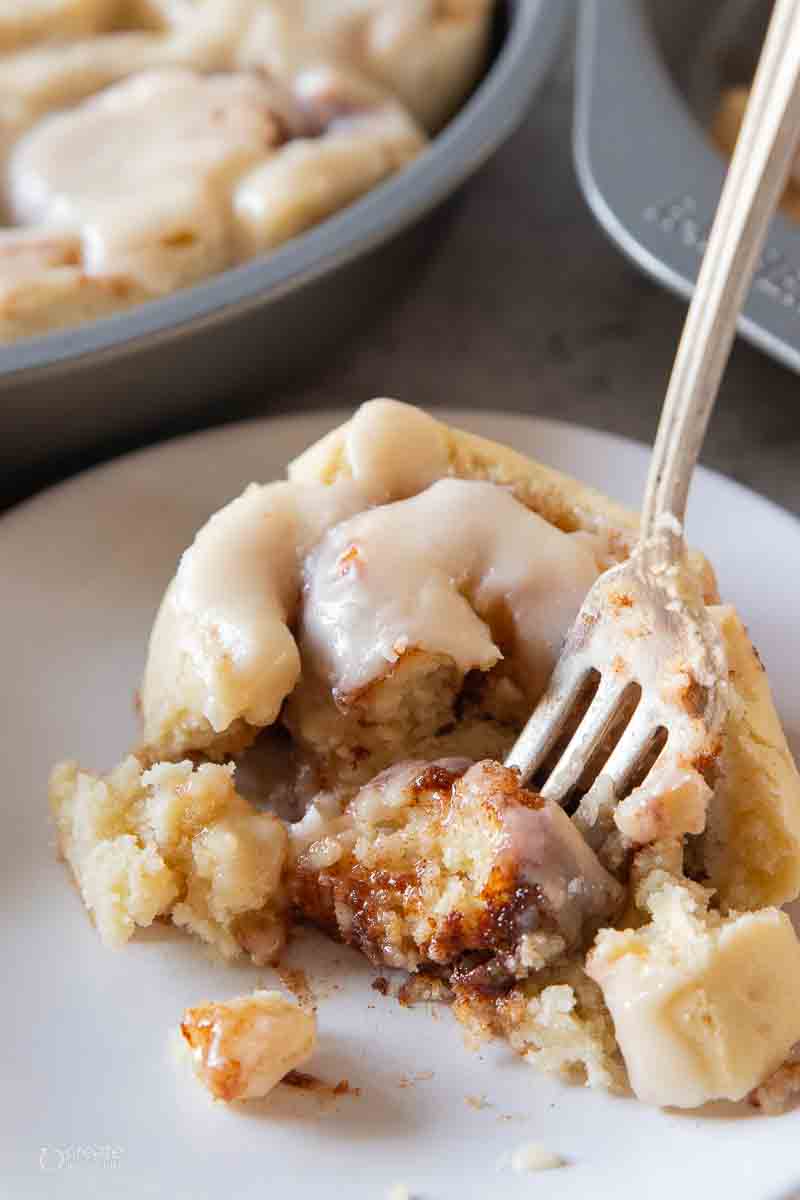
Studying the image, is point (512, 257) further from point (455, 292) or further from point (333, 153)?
point (333, 153)

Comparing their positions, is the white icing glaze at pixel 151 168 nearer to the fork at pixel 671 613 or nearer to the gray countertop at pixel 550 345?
the gray countertop at pixel 550 345

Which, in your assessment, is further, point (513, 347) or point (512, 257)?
point (512, 257)

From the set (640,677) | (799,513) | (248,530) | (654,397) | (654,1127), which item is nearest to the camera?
(654,1127)

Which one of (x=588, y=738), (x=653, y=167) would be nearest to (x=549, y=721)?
(x=588, y=738)

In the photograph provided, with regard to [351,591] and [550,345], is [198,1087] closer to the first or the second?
[351,591]

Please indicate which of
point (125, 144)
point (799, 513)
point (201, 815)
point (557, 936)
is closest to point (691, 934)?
point (557, 936)

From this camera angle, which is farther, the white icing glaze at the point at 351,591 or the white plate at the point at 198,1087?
the white icing glaze at the point at 351,591

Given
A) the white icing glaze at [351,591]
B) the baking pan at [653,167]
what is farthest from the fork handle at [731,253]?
the baking pan at [653,167]
